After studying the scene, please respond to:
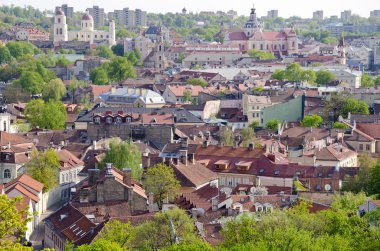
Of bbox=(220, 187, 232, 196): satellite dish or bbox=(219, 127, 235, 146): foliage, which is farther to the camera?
bbox=(219, 127, 235, 146): foliage

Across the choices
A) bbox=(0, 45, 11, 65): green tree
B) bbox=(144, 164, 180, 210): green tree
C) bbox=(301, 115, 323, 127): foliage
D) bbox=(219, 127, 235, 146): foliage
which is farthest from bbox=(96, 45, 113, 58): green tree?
bbox=(144, 164, 180, 210): green tree

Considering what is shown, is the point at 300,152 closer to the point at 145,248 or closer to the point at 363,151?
the point at 363,151

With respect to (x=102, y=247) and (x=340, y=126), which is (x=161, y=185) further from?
(x=340, y=126)

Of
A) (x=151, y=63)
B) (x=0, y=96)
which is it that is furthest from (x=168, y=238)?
(x=151, y=63)

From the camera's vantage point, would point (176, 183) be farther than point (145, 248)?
Yes

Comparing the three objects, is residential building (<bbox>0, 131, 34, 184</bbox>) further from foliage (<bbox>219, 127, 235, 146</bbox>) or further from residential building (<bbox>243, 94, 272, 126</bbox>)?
residential building (<bbox>243, 94, 272, 126</bbox>)


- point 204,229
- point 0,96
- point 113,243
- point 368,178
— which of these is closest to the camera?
point 113,243

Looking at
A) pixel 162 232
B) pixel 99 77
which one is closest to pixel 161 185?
pixel 162 232
